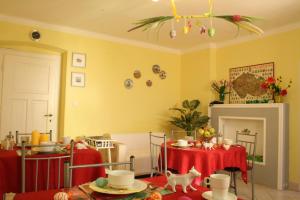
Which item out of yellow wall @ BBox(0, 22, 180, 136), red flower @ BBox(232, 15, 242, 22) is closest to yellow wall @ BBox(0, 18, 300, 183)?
yellow wall @ BBox(0, 22, 180, 136)

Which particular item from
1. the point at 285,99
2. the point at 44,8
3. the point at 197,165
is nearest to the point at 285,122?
the point at 285,99

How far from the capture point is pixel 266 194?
405 cm

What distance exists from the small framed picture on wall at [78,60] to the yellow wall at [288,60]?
9.77ft

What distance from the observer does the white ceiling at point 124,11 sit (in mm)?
3701

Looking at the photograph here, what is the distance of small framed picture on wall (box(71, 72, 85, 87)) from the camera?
4.96m

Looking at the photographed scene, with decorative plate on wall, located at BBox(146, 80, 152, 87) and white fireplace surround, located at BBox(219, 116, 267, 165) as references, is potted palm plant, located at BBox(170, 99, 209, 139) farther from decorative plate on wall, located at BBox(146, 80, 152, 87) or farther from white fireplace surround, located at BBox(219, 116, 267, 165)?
decorative plate on wall, located at BBox(146, 80, 152, 87)

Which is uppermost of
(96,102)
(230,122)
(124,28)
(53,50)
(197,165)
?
(124,28)

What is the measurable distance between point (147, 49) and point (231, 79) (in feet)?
6.08

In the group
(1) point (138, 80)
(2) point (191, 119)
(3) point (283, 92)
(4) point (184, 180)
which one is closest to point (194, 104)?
(2) point (191, 119)

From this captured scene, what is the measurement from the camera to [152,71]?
6.00 m

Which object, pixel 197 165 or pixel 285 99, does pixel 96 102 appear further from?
pixel 285 99

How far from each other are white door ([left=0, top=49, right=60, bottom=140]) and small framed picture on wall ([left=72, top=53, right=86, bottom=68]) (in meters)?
0.49

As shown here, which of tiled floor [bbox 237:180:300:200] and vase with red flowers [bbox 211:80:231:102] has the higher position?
vase with red flowers [bbox 211:80:231:102]

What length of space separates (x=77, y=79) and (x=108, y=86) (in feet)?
2.06
